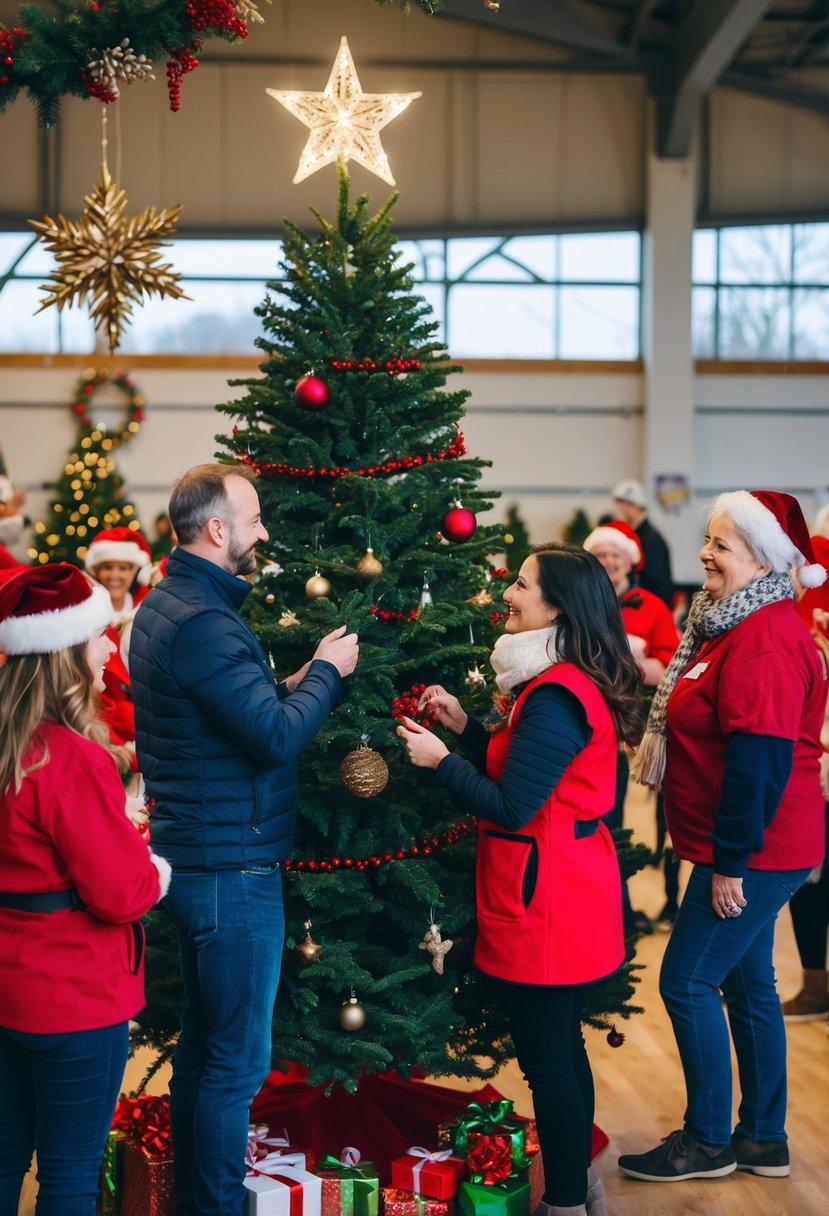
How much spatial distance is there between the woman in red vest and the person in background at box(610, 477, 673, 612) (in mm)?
3360

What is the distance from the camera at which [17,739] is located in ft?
6.66

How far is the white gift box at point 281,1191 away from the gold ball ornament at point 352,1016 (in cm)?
33

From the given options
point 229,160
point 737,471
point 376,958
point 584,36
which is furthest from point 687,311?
point 376,958

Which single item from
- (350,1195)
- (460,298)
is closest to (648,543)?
(350,1195)

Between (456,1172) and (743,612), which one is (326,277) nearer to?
(743,612)

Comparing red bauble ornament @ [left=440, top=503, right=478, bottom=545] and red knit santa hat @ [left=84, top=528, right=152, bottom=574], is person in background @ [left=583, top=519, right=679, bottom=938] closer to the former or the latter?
red knit santa hat @ [left=84, top=528, right=152, bottom=574]

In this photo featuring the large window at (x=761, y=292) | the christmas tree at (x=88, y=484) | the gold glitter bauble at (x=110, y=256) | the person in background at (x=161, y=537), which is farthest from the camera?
the large window at (x=761, y=292)

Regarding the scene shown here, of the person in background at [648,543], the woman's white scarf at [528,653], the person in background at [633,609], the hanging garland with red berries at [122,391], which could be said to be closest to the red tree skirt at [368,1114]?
the woman's white scarf at [528,653]

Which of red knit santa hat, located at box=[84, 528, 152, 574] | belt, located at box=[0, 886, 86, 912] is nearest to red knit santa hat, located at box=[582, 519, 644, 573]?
red knit santa hat, located at box=[84, 528, 152, 574]

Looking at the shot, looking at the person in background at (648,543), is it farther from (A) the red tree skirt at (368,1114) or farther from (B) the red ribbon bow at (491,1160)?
(B) the red ribbon bow at (491,1160)

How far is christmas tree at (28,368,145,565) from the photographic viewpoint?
1138cm

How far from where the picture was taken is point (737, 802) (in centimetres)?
278

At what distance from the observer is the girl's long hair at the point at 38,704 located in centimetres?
203

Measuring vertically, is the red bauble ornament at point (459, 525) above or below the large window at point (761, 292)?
below
